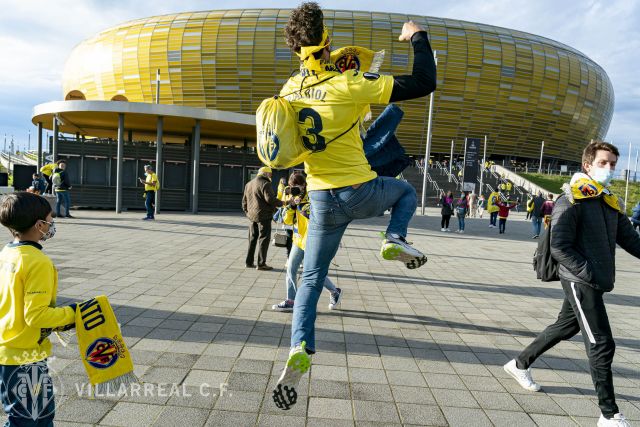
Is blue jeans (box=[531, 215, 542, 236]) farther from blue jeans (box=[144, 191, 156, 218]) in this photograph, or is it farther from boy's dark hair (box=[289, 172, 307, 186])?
blue jeans (box=[144, 191, 156, 218])

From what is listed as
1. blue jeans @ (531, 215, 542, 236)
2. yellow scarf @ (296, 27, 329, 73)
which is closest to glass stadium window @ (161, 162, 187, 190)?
blue jeans @ (531, 215, 542, 236)

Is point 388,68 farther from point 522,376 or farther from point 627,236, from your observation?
point 522,376

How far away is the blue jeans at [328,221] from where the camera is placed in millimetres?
2529

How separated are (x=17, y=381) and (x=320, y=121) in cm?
194

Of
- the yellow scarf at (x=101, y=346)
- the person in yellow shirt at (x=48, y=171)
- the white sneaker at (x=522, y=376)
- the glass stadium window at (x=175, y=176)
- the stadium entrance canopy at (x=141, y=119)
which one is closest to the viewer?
the yellow scarf at (x=101, y=346)

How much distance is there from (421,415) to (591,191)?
1.89 meters

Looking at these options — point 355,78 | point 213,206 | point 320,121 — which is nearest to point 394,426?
point 320,121

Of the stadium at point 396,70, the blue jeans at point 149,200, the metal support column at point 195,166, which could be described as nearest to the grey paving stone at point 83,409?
the blue jeans at point 149,200

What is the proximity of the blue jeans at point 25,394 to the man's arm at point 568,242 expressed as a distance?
124 inches

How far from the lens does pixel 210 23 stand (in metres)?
52.8

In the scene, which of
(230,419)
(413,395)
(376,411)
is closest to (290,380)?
(230,419)

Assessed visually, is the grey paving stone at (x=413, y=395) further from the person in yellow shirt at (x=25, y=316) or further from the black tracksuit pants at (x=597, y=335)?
the person in yellow shirt at (x=25, y=316)

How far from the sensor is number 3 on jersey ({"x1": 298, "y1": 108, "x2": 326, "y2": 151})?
2.45 meters

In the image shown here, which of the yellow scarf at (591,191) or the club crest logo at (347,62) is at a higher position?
the club crest logo at (347,62)
